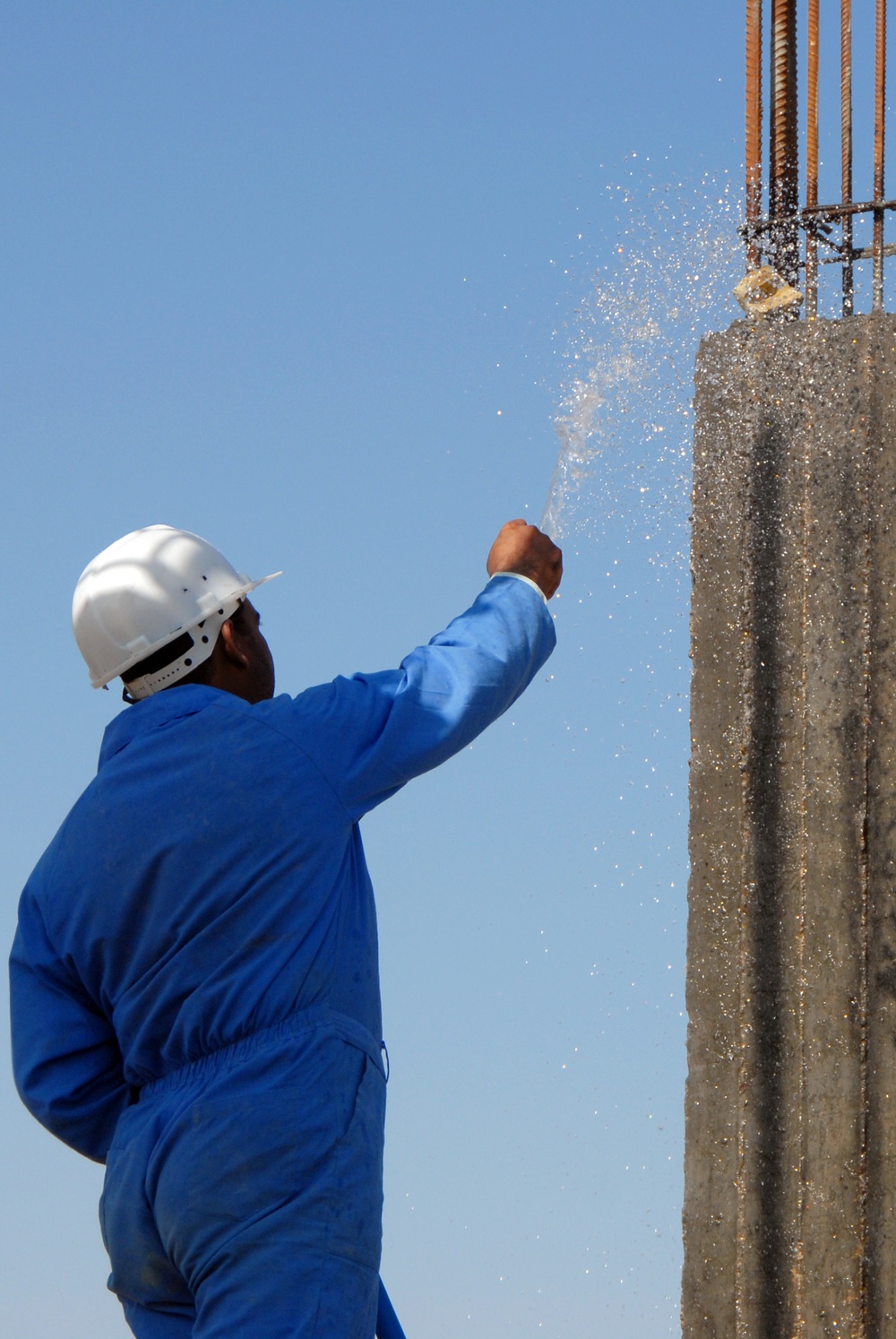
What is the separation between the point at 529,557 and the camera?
4.14 meters

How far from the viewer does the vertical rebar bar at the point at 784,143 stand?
4.93m

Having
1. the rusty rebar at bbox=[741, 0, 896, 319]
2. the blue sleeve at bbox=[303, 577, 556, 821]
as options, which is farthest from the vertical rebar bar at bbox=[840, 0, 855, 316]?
the blue sleeve at bbox=[303, 577, 556, 821]

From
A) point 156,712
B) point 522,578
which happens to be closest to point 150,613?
point 156,712

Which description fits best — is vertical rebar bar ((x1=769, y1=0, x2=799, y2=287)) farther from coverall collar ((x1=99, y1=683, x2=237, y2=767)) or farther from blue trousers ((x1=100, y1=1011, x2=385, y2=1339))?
blue trousers ((x1=100, y1=1011, x2=385, y2=1339))

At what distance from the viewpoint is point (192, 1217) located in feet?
11.1

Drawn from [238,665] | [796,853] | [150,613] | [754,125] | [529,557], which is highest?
[754,125]

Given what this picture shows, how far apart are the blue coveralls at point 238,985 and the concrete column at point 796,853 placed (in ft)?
3.14

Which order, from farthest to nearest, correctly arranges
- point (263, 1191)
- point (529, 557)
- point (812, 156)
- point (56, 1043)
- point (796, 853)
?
point (812, 156)
point (796, 853)
point (529, 557)
point (56, 1043)
point (263, 1191)

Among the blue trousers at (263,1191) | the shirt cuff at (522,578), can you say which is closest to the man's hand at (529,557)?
the shirt cuff at (522,578)

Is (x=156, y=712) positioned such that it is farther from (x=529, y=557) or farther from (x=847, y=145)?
(x=847, y=145)

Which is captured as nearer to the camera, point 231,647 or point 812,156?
point 231,647

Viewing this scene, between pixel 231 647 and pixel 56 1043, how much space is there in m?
0.99

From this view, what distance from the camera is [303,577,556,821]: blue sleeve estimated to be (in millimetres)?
3609

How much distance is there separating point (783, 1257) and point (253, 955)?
65.6 inches
